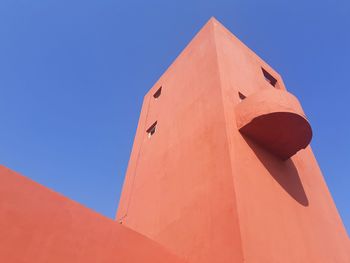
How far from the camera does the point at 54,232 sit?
11.2 feet

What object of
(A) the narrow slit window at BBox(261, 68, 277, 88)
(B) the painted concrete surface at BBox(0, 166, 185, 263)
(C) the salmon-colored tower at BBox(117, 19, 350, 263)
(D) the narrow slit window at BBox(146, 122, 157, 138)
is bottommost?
(B) the painted concrete surface at BBox(0, 166, 185, 263)

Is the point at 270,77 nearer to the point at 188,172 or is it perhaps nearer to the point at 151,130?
the point at 151,130

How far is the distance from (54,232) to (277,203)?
3.58 m

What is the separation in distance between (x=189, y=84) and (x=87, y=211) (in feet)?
16.8

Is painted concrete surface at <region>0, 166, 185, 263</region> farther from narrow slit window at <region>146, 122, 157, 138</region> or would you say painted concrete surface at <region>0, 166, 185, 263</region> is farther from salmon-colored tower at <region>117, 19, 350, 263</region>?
narrow slit window at <region>146, 122, 157, 138</region>

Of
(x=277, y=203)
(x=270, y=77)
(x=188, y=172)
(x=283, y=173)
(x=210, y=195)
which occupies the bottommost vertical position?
(x=277, y=203)

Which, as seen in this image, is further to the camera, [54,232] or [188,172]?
[188,172]

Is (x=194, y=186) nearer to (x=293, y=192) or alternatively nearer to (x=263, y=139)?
(x=263, y=139)

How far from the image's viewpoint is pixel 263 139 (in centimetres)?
564

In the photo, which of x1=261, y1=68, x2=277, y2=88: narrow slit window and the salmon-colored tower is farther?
x1=261, y1=68, x2=277, y2=88: narrow slit window

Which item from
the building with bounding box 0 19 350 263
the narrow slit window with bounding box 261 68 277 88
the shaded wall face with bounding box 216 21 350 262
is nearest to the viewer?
the building with bounding box 0 19 350 263

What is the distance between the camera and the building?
3.51 meters

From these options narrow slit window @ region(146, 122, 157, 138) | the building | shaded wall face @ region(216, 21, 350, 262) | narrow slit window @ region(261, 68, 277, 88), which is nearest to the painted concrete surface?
the building

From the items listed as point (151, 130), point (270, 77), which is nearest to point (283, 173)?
point (151, 130)
